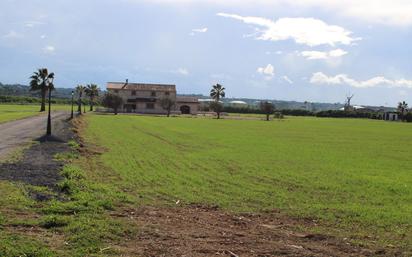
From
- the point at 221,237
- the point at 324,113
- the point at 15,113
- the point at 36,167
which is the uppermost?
the point at 324,113

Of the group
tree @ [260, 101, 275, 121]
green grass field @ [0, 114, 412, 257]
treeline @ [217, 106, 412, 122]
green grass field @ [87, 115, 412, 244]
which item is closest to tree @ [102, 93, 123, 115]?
tree @ [260, 101, 275, 121]

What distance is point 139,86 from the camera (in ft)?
437

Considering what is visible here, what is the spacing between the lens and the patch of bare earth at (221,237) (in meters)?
8.95

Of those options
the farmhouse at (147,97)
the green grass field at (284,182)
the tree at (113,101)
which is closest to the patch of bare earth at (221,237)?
A: the green grass field at (284,182)

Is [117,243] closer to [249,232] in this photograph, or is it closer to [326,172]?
[249,232]

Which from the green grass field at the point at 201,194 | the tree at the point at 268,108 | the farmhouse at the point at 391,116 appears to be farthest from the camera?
the farmhouse at the point at 391,116

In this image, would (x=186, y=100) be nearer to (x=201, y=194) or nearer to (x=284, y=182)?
(x=284, y=182)

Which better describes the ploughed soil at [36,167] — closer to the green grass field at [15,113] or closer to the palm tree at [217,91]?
→ the green grass field at [15,113]

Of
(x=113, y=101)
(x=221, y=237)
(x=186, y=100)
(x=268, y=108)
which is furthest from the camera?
(x=186, y=100)

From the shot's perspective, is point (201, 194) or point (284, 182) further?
point (284, 182)

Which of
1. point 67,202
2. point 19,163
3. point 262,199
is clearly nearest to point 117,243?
point 67,202

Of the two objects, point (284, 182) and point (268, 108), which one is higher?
point (268, 108)

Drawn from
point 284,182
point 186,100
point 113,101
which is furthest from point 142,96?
point 284,182

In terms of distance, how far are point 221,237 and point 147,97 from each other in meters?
123
